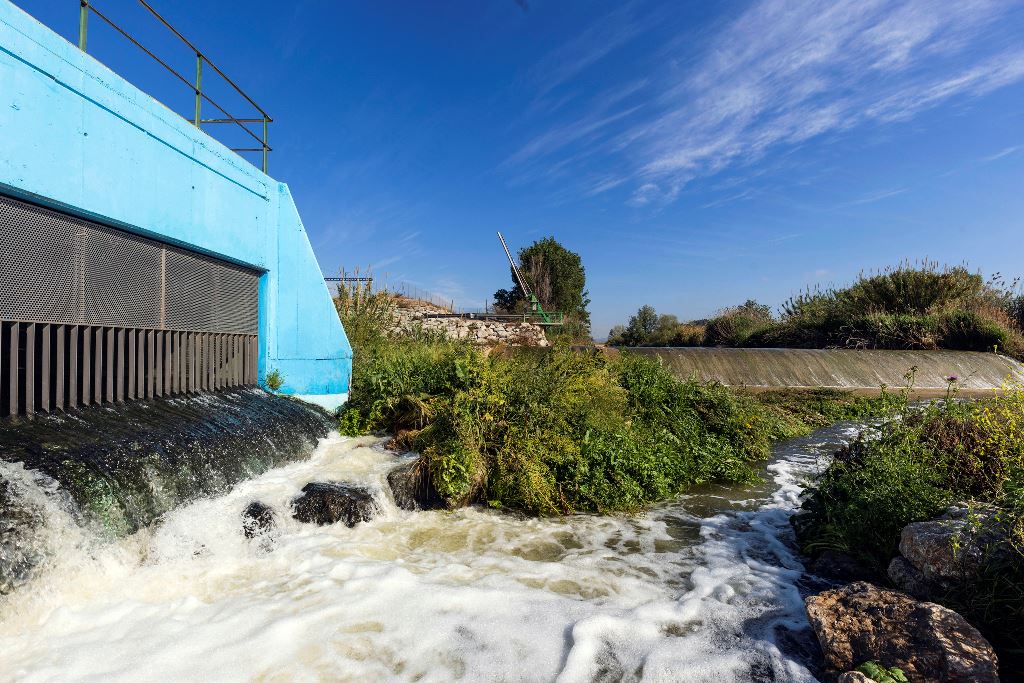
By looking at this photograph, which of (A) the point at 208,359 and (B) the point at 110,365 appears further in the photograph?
(A) the point at 208,359

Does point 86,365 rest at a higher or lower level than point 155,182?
lower

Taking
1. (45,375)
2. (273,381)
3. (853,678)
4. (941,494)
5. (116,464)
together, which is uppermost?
(45,375)

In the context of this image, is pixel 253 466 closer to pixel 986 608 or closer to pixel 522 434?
pixel 522 434

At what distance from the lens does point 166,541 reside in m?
3.97

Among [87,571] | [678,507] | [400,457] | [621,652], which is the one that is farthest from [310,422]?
[621,652]

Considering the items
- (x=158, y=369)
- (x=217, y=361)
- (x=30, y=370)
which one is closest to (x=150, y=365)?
(x=158, y=369)

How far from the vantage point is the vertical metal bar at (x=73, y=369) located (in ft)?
16.8

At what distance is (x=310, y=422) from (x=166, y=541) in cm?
344

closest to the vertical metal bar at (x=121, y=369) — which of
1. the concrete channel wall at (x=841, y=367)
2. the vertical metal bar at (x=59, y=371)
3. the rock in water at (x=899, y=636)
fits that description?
the vertical metal bar at (x=59, y=371)

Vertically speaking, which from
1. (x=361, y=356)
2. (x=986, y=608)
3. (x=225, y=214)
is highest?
(x=225, y=214)

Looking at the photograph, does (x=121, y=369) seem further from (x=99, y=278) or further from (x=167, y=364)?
(x=99, y=278)

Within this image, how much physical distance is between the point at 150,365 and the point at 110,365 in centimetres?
65

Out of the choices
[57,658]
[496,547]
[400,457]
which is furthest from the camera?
[400,457]

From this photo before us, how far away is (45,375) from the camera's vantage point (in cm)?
484
